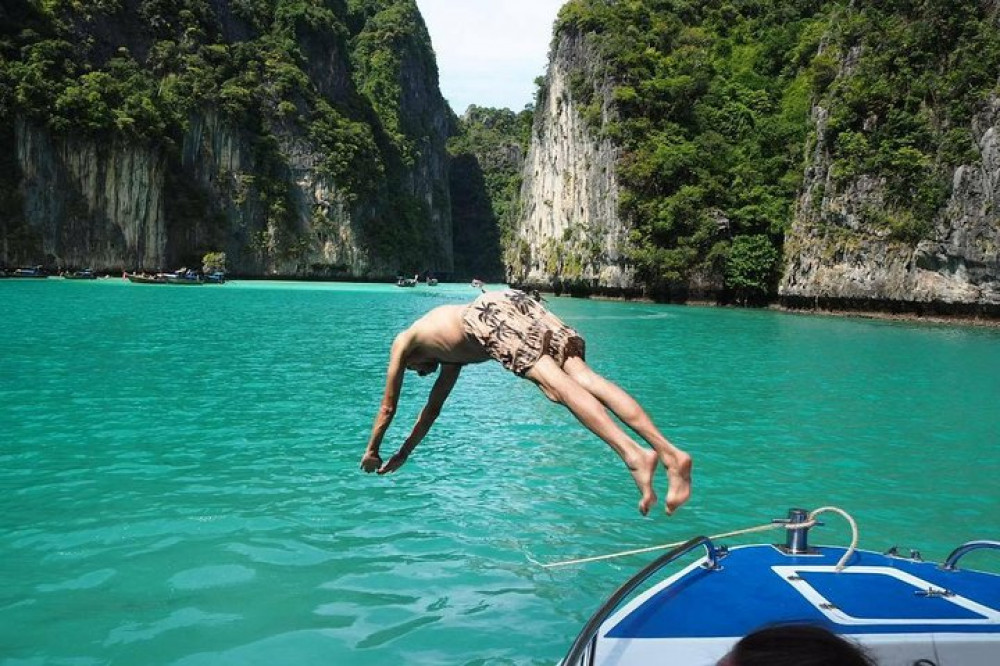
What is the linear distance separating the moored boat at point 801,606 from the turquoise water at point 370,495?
1.25 metres

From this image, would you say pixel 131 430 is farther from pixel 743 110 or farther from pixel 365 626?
pixel 743 110

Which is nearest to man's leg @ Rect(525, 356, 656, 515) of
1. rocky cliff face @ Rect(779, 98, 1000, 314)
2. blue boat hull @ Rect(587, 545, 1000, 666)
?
blue boat hull @ Rect(587, 545, 1000, 666)

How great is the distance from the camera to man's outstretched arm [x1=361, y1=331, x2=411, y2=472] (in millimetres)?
3988

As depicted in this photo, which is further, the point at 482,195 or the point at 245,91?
the point at 482,195

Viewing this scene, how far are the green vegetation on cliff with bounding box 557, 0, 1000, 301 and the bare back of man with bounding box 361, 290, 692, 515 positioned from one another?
39142 millimetres

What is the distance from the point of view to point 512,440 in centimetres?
995

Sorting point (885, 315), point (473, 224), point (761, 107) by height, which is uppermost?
point (761, 107)

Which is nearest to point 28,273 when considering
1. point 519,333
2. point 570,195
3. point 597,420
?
point 570,195

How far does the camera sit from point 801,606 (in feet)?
11.1

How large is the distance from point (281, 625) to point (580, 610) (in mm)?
1887

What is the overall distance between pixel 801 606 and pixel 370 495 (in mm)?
4620

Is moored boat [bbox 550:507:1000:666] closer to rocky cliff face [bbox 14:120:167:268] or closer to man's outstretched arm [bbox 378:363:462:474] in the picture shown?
man's outstretched arm [bbox 378:363:462:474]

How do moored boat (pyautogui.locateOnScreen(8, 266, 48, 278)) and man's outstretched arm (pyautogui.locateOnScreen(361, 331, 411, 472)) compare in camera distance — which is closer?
man's outstretched arm (pyautogui.locateOnScreen(361, 331, 411, 472))

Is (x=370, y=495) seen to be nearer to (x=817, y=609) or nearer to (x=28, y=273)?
(x=817, y=609)
